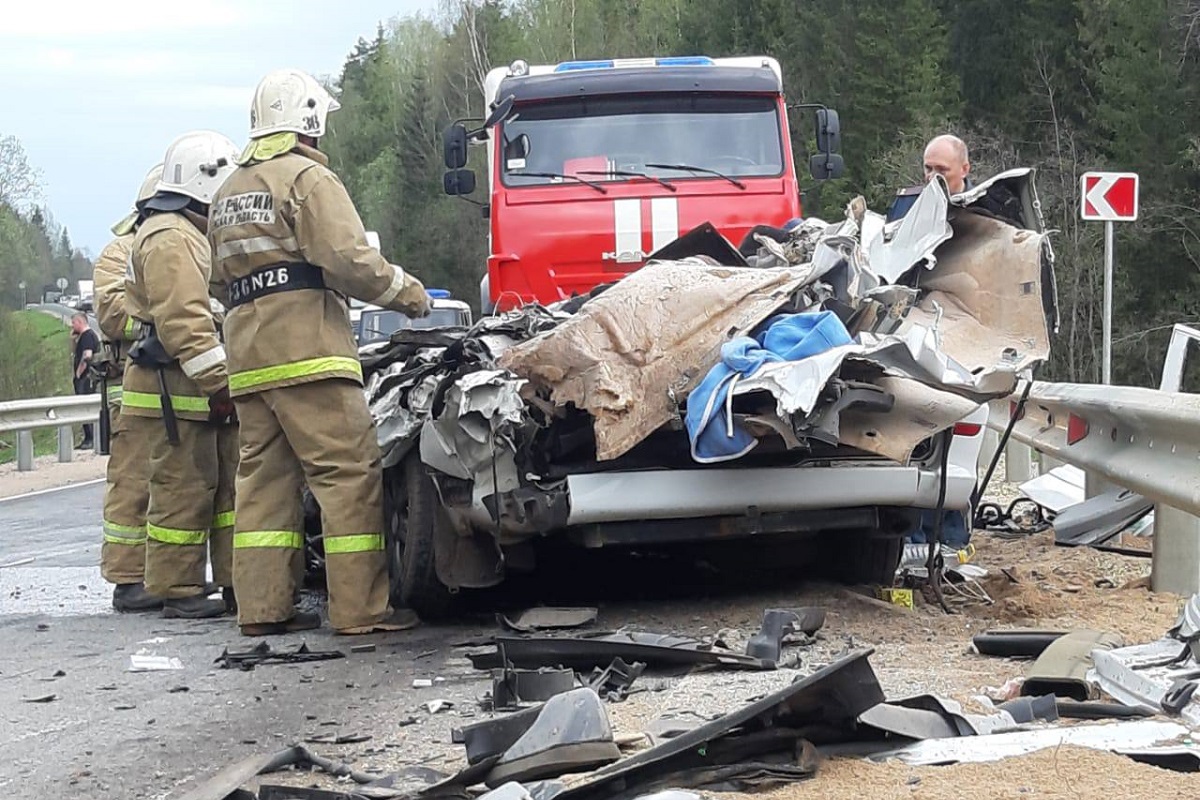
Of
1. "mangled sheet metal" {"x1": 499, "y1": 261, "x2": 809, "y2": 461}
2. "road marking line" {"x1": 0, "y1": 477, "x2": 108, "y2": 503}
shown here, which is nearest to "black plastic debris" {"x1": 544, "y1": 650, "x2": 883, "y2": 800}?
"mangled sheet metal" {"x1": 499, "y1": 261, "x2": 809, "y2": 461}

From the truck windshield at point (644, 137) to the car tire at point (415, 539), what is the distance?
3510 millimetres

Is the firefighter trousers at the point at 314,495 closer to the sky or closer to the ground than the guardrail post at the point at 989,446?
closer to the sky

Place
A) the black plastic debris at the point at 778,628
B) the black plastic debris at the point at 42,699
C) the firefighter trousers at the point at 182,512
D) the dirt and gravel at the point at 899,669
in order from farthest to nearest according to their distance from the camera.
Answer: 1. the firefighter trousers at the point at 182,512
2. the black plastic debris at the point at 42,699
3. the black plastic debris at the point at 778,628
4. the dirt and gravel at the point at 899,669

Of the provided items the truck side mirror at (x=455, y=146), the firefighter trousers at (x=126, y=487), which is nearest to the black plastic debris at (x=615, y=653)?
the firefighter trousers at (x=126, y=487)

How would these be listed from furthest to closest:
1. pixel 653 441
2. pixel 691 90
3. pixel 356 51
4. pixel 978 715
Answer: pixel 356 51
pixel 691 90
pixel 653 441
pixel 978 715

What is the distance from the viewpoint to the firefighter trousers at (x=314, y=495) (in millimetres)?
6090

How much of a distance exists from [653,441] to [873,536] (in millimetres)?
1043

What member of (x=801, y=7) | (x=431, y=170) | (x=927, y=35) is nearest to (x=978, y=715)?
(x=927, y=35)

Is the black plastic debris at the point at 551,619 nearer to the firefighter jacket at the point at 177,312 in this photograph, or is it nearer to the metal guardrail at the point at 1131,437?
the metal guardrail at the point at 1131,437

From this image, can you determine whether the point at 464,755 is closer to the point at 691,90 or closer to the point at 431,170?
the point at 691,90

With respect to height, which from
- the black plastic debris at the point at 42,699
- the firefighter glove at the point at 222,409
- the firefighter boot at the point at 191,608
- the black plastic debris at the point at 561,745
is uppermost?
the firefighter glove at the point at 222,409

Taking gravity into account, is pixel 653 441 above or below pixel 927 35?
below

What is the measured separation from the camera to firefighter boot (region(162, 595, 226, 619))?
276 inches

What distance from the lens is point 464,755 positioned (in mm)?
3859
